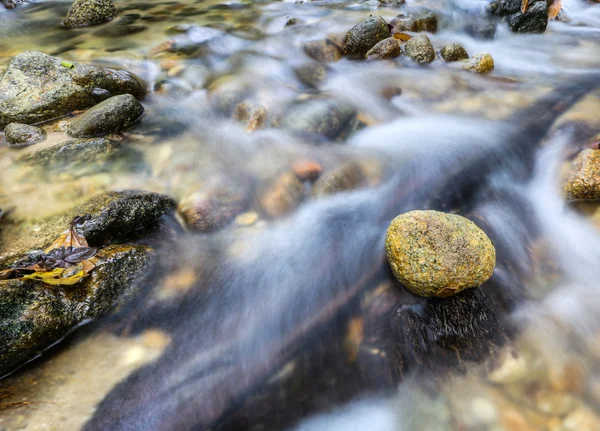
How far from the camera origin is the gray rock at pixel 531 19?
698 cm

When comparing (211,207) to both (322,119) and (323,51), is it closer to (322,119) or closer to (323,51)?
(322,119)

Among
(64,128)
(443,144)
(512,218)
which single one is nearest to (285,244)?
(512,218)

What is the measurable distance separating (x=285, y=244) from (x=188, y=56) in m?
4.93

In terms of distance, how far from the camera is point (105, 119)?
4.22 m

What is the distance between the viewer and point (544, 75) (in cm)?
561

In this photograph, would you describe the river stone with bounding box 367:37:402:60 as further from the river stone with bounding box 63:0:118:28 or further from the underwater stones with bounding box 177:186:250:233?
the river stone with bounding box 63:0:118:28

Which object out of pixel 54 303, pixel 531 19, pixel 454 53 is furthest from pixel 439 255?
pixel 531 19

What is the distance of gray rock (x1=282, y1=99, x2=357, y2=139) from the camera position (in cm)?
445

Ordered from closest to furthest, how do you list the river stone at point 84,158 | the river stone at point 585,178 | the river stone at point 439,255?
1. the river stone at point 439,255
2. the river stone at point 585,178
3. the river stone at point 84,158

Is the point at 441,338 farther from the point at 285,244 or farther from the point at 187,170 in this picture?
the point at 187,170

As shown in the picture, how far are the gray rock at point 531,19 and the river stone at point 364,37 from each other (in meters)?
2.92

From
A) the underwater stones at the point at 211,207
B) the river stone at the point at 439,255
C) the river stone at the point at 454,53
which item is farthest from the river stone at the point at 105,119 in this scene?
the river stone at the point at 454,53

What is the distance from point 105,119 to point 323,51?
3936mm

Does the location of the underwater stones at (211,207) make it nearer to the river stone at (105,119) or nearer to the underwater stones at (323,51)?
the river stone at (105,119)
